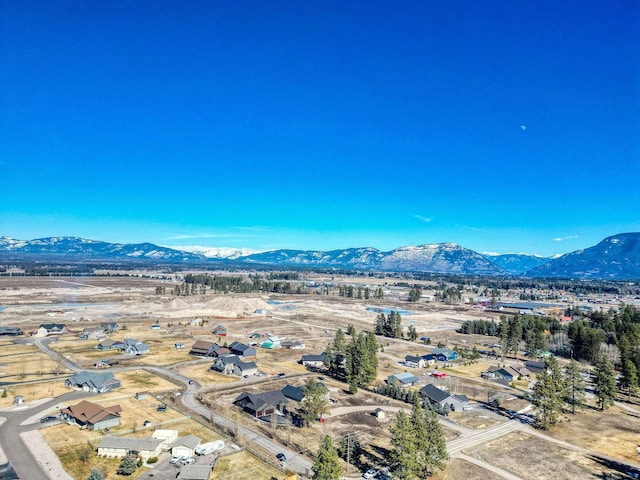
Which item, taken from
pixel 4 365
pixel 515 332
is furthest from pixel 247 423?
pixel 515 332

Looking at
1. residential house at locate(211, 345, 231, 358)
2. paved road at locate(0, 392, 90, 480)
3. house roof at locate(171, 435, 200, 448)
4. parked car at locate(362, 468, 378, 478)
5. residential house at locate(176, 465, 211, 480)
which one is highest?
residential house at locate(211, 345, 231, 358)

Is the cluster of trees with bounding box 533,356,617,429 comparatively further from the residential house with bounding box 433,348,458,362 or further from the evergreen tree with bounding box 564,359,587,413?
the residential house with bounding box 433,348,458,362

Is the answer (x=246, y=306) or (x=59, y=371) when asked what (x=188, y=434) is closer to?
(x=59, y=371)

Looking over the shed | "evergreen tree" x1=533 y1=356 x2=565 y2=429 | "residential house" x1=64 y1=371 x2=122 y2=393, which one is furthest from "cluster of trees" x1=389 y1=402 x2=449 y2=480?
"residential house" x1=64 y1=371 x2=122 y2=393

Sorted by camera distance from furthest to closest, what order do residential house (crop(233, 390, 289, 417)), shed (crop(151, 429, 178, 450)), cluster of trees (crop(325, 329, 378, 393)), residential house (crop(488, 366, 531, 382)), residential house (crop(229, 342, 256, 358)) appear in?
residential house (crop(229, 342, 256, 358))
residential house (crop(488, 366, 531, 382))
cluster of trees (crop(325, 329, 378, 393))
residential house (crop(233, 390, 289, 417))
shed (crop(151, 429, 178, 450))

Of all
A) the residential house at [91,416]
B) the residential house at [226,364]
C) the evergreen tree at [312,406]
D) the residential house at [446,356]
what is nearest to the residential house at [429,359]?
the residential house at [446,356]

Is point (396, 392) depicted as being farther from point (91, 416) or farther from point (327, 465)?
point (91, 416)

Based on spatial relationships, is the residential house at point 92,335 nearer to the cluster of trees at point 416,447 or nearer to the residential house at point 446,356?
the residential house at point 446,356
